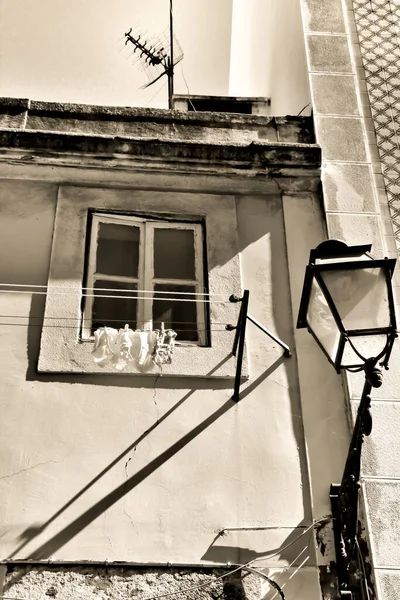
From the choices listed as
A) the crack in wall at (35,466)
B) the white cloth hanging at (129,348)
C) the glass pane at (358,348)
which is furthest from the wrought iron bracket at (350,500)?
the crack in wall at (35,466)

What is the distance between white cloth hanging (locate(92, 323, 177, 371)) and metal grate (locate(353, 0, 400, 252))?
2382 mm

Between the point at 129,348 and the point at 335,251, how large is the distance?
1823 mm

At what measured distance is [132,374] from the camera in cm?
604

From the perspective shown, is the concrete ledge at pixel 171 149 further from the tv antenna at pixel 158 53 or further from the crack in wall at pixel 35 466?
the tv antenna at pixel 158 53

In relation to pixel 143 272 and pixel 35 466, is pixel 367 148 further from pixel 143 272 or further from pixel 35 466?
pixel 35 466

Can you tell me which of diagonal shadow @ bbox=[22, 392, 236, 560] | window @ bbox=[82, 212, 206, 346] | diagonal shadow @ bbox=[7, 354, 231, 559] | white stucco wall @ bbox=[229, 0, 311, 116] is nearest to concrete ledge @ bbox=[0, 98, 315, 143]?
white stucco wall @ bbox=[229, 0, 311, 116]

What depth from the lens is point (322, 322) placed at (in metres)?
4.91

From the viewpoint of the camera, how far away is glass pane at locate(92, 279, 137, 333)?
6.44 metres

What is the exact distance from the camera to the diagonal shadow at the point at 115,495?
17.3ft

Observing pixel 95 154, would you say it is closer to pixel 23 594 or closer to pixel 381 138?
pixel 381 138

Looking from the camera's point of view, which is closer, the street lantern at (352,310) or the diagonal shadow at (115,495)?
the street lantern at (352,310)

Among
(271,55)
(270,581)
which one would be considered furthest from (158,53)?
(270,581)

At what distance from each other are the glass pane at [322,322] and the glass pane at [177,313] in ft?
5.43

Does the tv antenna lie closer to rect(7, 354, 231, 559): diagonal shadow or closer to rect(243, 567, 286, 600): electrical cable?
rect(7, 354, 231, 559): diagonal shadow
